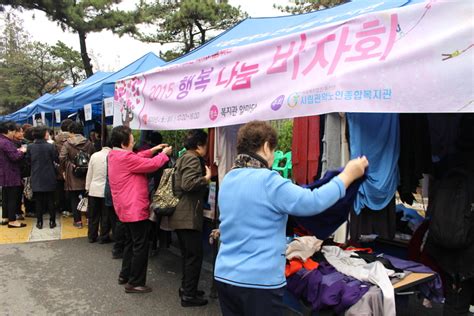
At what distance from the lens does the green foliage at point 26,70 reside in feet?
100

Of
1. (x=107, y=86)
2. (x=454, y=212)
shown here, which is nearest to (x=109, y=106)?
(x=107, y=86)

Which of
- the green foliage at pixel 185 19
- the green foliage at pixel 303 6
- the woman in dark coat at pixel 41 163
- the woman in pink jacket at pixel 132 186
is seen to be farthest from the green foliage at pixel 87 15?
the woman in pink jacket at pixel 132 186

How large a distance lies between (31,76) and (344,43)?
3451 centimetres

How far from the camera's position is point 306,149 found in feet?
10.4

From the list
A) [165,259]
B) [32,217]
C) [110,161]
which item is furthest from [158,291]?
[32,217]

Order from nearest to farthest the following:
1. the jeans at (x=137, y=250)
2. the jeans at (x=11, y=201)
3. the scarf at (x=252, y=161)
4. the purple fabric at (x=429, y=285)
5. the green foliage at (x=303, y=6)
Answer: the scarf at (x=252, y=161) < the purple fabric at (x=429, y=285) < the jeans at (x=137, y=250) < the jeans at (x=11, y=201) < the green foliage at (x=303, y=6)

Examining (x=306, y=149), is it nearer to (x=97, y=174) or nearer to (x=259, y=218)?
(x=259, y=218)

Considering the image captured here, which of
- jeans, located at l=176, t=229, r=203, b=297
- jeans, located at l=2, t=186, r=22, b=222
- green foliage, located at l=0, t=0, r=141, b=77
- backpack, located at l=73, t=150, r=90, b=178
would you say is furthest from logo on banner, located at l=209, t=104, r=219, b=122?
green foliage, located at l=0, t=0, r=141, b=77

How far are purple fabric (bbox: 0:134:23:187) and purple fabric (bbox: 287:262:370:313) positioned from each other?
20.3ft

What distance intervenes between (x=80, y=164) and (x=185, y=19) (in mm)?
13313

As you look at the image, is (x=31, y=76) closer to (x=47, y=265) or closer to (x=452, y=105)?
(x=47, y=265)

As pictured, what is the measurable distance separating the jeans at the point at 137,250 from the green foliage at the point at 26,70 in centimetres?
2727

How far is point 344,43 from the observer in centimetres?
251

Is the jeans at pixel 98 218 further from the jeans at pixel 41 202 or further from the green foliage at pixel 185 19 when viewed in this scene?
the green foliage at pixel 185 19
